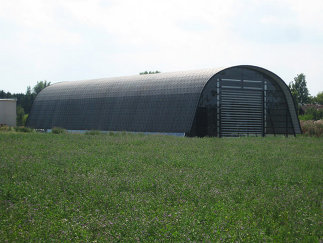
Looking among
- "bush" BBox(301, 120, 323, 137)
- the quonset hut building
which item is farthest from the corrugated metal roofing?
"bush" BBox(301, 120, 323, 137)

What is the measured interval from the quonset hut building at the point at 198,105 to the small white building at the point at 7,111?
8711mm

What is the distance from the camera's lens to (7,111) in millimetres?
56125

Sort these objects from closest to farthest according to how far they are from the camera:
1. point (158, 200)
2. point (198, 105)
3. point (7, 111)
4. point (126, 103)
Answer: point (158, 200) → point (198, 105) → point (126, 103) → point (7, 111)

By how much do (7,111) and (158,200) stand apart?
48.2m

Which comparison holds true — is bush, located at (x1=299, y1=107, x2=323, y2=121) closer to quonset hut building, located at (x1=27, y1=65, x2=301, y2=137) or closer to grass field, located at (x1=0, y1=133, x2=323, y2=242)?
quonset hut building, located at (x1=27, y1=65, x2=301, y2=137)

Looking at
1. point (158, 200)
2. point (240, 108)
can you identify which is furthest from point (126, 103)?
point (158, 200)

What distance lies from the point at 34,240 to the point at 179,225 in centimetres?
268

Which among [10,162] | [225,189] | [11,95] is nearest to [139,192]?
[225,189]

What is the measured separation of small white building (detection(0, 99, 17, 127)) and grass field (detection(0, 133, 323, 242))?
3791cm

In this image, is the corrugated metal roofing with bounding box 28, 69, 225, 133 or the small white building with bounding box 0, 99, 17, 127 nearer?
the corrugated metal roofing with bounding box 28, 69, 225, 133

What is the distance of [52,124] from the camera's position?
55.6 m

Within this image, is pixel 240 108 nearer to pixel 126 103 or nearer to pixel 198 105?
pixel 198 105

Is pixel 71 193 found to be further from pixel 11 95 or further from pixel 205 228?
pixel 11 95

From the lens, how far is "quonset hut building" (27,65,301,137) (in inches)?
1667
